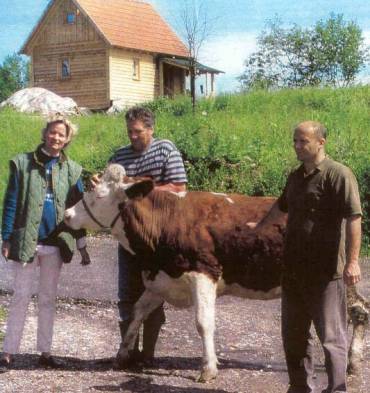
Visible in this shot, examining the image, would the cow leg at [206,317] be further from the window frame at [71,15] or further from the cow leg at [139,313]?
the window frame at [71,15]

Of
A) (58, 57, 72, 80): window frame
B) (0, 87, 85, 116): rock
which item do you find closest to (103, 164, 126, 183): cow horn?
(0, 87, 85, 116): rock

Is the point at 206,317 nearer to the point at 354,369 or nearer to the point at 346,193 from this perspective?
the point at 354,369

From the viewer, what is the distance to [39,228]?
21.3 feet

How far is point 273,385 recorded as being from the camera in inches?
244

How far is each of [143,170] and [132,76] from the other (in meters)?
41.3

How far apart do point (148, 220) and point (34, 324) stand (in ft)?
8.46

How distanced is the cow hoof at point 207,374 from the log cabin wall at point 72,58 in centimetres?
3942

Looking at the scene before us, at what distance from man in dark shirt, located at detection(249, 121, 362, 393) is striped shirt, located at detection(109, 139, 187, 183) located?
5.01ft

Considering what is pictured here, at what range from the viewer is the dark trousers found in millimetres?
6821

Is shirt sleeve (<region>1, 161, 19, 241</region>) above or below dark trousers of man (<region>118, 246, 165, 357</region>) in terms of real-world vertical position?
above

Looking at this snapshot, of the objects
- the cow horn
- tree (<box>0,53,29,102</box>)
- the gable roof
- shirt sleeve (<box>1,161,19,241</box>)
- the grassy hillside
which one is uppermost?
tree (<box>0,53,29,102</box>)

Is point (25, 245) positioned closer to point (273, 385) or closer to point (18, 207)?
point (18, 207)

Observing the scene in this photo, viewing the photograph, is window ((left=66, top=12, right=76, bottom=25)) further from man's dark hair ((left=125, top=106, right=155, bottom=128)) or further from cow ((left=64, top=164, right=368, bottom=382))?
cow ((left=64, top=164, right=368, bottom=382))

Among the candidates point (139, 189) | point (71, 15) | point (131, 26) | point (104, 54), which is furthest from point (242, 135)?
point (71, 15)
